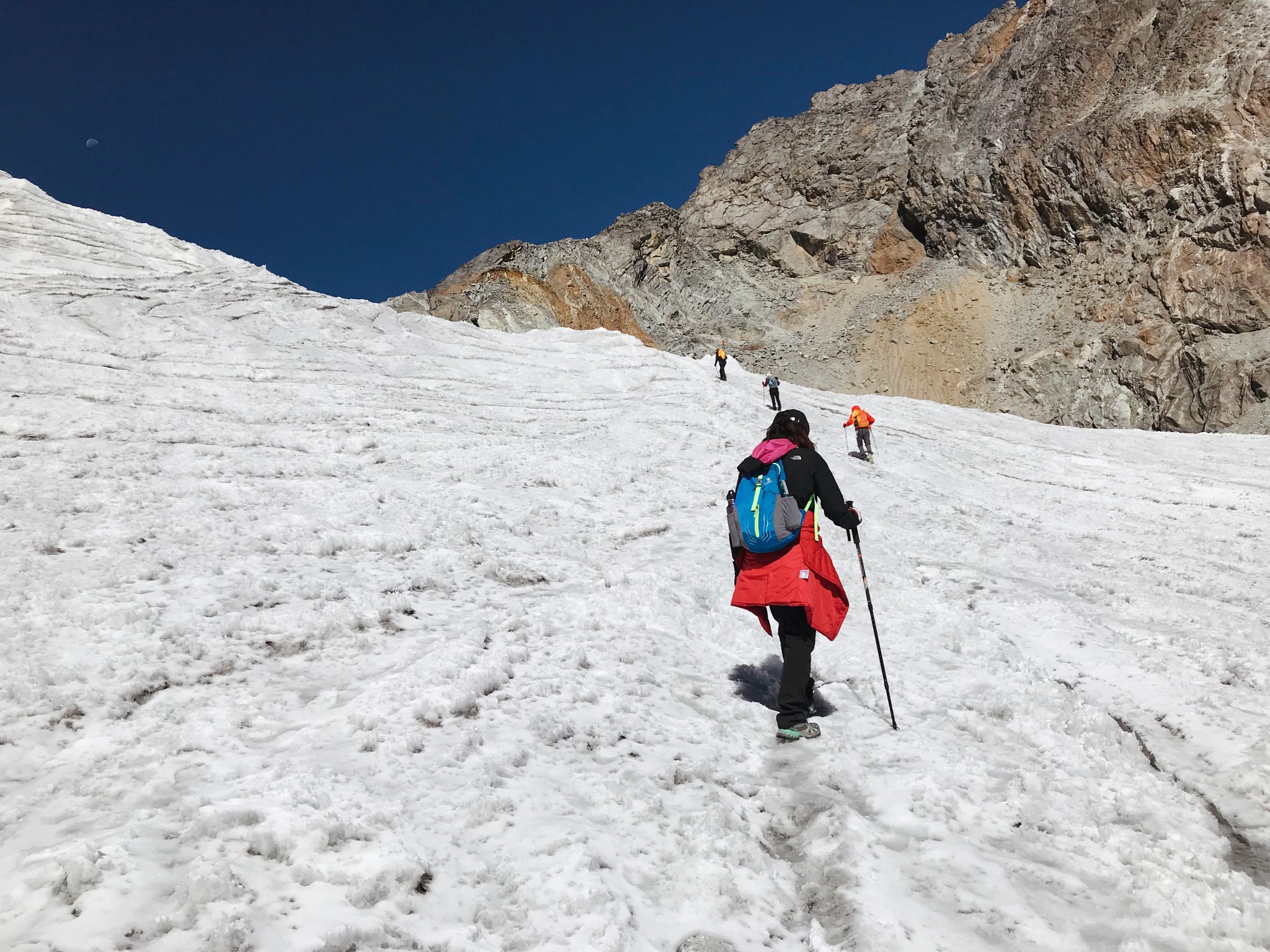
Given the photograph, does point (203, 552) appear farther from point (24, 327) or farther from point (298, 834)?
point (24, 327)

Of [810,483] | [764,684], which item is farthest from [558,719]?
[810,483]

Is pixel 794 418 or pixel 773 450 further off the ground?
pixel 794 418

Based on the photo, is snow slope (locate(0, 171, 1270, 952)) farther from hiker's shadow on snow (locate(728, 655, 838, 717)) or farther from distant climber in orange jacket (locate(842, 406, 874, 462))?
distant climber in orange jacket (locate(842, 406, 874, 462))

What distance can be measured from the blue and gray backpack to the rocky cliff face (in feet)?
165

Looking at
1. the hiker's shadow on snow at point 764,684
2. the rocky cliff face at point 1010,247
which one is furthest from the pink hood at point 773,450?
the rocky cliff face at point 1010,247

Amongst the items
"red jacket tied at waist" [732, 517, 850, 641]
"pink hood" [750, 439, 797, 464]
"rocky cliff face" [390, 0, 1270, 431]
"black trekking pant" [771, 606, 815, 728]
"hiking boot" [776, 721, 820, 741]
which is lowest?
"hiking boot" [776, 721, 820, 741]

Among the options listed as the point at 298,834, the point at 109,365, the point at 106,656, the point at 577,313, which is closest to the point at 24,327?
the point at 109,365

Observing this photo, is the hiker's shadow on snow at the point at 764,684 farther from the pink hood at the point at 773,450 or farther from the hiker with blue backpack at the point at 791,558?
the pink hood at the point at 773,450

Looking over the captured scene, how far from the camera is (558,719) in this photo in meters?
5.32

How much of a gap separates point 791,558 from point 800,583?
0.66 feet

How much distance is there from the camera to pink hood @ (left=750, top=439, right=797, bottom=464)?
559 cm

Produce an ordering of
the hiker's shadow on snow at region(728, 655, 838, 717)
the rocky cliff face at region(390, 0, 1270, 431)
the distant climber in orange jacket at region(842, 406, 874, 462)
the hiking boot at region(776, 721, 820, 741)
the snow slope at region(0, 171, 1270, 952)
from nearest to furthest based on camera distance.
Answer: the snow slope at region(0, 171, 1270, 952) → the hiking boot at region(776, 721, 820, 741) → the hiker's shadow on snow at region(728, 655, 838, 717) → the distant climber in orange jacket at region(842, 406, 874, 462) → the rocky cliff face at region(390, 0, 1270, 431)

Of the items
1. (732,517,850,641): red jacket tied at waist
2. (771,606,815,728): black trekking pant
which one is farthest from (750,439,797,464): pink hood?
(771,606,815,728): black trekking pant

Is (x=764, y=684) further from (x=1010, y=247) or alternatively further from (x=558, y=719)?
(x=1010, y=247)
